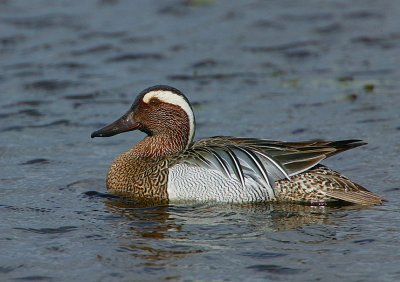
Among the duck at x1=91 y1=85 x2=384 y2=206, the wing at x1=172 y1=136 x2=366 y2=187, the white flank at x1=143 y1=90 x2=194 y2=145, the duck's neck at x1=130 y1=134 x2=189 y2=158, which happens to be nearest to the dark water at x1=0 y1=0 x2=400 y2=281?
the duck at x1=91 y1=85 x2=384 y2=206

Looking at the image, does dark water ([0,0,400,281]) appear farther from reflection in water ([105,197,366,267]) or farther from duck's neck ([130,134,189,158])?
duck's neck ([130,134,189,158])

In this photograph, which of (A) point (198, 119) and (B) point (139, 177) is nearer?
(B) point (139, 177)

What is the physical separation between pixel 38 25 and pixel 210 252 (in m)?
9.87

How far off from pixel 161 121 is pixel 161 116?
53 mm

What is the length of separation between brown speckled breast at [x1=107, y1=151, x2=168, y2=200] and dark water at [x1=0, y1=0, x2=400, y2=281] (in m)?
0.19

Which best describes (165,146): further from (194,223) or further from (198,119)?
(198,119)

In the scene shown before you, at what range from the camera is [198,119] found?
42.0 feet

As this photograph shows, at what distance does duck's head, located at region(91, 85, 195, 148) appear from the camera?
10078 millimetres

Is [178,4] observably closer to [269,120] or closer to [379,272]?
[269,120]

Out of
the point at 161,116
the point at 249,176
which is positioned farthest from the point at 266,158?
the point at 161,116

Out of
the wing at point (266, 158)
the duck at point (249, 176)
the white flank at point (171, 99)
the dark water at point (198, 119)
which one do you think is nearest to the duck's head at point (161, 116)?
the white flank at point (171, 99)

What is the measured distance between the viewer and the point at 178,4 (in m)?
18.3

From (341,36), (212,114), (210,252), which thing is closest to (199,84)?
(212,114)

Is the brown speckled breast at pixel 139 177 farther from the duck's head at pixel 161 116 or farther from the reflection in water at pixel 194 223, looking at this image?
the duck's head at pixel 161 116
